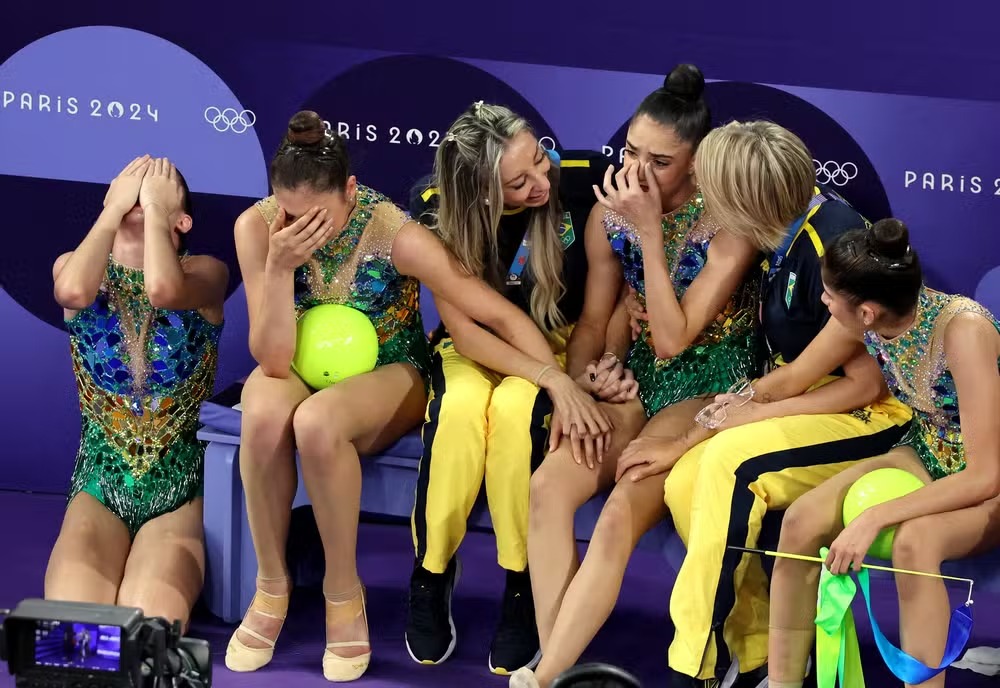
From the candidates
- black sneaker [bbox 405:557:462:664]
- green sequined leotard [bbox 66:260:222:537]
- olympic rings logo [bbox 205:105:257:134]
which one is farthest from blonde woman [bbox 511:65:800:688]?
olympic rings logo [bbox 205:105:257:134]

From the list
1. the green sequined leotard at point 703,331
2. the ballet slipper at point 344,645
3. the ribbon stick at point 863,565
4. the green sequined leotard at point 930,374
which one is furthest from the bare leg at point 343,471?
the green sequined leotard at point 930,374

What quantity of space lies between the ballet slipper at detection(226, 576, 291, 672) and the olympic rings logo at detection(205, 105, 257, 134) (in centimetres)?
163

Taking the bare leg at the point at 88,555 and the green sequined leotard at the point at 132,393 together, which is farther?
the green sequined leotard at the point at 132,393

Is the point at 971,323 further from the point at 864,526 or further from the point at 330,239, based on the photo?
the point at 330,239

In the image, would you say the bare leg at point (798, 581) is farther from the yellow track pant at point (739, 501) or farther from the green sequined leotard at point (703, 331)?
the green sequined leotard at point (703, 331)

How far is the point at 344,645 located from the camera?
3.67m

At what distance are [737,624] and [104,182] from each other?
2543mm

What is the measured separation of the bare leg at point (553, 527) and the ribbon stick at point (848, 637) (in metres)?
0.47

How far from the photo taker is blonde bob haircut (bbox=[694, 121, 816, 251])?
356cm

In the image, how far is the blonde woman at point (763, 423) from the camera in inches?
131

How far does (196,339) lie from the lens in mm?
4023

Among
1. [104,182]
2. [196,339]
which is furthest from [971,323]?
[104,182]

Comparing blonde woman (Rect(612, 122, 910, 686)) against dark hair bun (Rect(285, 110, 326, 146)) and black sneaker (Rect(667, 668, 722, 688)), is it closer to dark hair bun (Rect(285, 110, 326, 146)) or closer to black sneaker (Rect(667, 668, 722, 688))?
black sneaker (Rect(667, 668, 722, 688))

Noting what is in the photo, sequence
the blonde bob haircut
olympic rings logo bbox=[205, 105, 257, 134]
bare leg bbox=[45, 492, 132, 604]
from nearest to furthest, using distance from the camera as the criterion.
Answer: the blonde bob haircut, bare leg bbox=[45, 492, 132, 604], olympic rings logo bbox=[205, 105, 257, 134]
